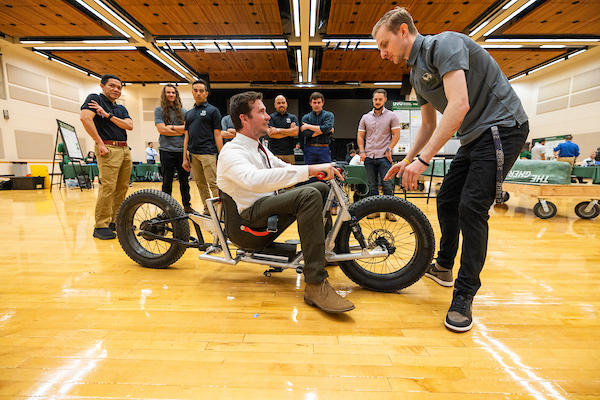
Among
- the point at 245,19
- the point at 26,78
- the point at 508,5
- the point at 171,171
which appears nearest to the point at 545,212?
the point at 171,171

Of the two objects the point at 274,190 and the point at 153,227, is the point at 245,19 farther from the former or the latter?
the point at 274,190

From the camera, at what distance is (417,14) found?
7.00 meters

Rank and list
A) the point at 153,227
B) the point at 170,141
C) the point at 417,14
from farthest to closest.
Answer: the point at 417,14 < the point at 170,141 < the point at 153,227

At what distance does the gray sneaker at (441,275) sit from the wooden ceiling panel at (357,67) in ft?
30.3

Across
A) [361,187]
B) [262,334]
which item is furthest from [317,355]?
[361,187]

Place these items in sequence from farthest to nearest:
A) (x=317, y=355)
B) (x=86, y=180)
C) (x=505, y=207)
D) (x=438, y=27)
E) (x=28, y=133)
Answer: (x=28, y=133) < (x=86, y=180) < (x=438, y=27) < (x=505, y=207) < (x=317, y=355)

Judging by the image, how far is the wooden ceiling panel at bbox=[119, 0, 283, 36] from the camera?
666 cm

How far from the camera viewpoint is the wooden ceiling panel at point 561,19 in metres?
6.45

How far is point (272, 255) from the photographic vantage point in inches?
67.6

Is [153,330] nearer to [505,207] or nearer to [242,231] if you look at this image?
[242,231]

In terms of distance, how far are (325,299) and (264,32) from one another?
8.91m

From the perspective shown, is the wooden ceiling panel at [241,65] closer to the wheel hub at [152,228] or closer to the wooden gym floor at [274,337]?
the wheel hub at [152,228]

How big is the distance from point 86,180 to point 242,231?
9.59 m

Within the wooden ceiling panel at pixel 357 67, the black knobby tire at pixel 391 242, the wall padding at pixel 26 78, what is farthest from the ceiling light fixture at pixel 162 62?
the black knobby tire at pixel 391 242
